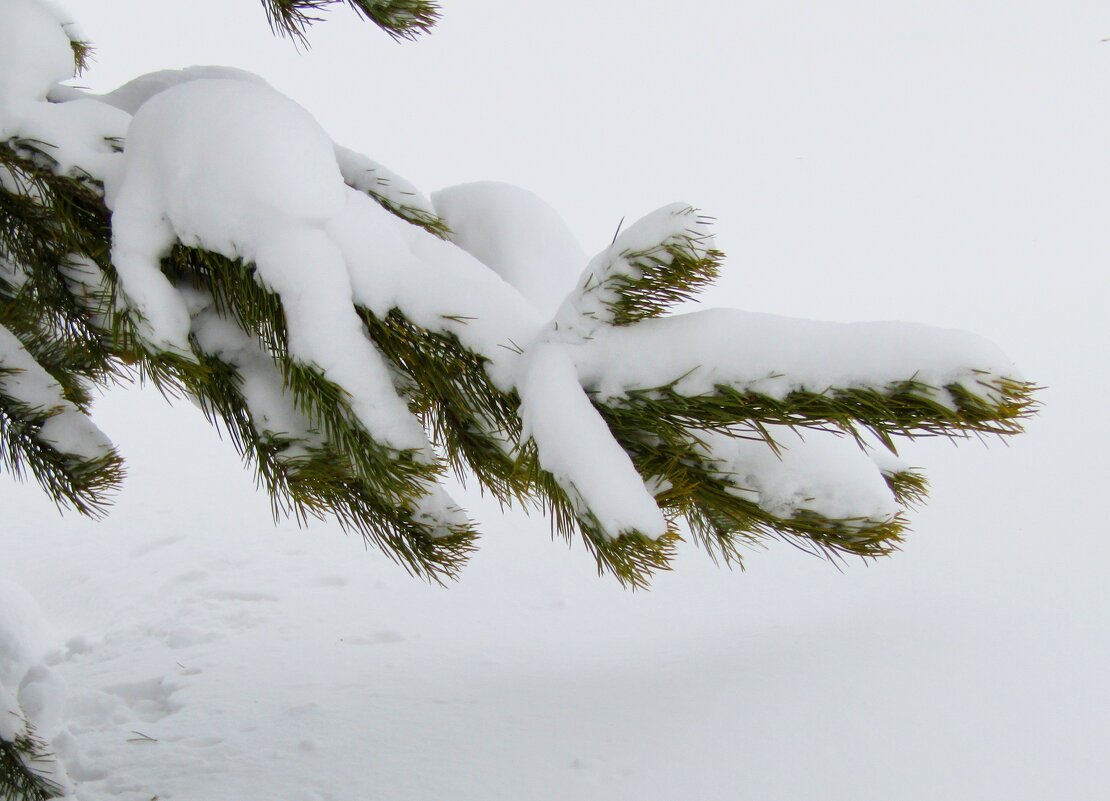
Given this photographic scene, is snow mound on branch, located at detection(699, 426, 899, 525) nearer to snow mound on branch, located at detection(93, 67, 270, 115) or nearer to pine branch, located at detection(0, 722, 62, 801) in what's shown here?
snow mound on branch, located at detection(93, 67, 270, 115)

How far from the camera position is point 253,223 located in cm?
111

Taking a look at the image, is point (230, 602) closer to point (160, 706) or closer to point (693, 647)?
point (160, 706)

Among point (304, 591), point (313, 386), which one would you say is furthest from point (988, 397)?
point (304, 591)

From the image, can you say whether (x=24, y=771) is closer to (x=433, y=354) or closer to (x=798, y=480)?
(x=433, y=354)

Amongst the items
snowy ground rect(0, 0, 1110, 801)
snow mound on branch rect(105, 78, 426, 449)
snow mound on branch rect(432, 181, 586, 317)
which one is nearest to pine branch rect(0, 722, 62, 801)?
snowy ground rect(0, 0, 1110, 801)

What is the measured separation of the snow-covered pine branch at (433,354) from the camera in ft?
3.11

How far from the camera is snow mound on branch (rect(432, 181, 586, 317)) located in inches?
55.6

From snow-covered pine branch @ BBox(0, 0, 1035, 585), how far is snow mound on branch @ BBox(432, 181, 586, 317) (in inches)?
1.2

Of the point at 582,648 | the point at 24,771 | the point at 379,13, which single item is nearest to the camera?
the point at 379,13

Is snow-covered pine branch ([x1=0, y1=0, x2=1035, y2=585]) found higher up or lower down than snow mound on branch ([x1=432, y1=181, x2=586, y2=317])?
lower down

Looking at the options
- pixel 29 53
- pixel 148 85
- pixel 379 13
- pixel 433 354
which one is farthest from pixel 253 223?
pixel 148 85

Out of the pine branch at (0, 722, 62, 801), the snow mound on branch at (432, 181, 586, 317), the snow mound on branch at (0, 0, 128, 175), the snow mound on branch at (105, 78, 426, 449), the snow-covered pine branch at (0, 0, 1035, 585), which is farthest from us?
the pine branch at (0, 722, 62, 801)

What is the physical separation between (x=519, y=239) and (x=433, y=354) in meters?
0.41

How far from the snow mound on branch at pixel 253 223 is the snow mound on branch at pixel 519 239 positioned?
0.32m
